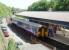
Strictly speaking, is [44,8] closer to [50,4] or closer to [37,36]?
[50,4]

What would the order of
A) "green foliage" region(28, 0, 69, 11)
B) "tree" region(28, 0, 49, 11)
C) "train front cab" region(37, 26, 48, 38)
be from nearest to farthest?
1. "train front cab" region(37, 26, 48, 38)
2. "green foliage" region(28, 0, 69, 11)
3. "tree" region(28, 0, 49, 11)

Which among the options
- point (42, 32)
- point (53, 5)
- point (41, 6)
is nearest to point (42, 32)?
point (42, 32)

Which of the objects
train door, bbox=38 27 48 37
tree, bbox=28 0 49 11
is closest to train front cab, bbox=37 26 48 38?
train door, bbox=38 27 48 37

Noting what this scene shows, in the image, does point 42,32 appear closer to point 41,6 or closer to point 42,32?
point 42,32

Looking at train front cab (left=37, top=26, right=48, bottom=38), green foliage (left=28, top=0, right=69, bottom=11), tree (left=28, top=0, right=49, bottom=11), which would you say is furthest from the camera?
tree (left=28, top=0, right=49, bottom=11)

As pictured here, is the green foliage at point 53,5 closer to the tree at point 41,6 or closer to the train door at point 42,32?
the tree at point 41,6

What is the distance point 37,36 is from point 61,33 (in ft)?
7.28

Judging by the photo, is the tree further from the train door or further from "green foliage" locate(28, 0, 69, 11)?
the train door

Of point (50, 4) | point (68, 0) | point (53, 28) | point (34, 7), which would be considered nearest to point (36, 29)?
point (53, 28)

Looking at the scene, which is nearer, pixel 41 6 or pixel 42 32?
pixel 42 32

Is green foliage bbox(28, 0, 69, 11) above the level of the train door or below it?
above

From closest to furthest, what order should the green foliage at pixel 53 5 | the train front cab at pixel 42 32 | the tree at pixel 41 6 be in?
the train front cab at pixel 42 32, the green foliage at pixel 53 5, the tree at pixel 41 6

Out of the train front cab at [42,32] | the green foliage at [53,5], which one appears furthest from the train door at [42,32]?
the green foliage at [53,5]

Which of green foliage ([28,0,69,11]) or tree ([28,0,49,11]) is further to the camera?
tree ([28,0,49,11])
